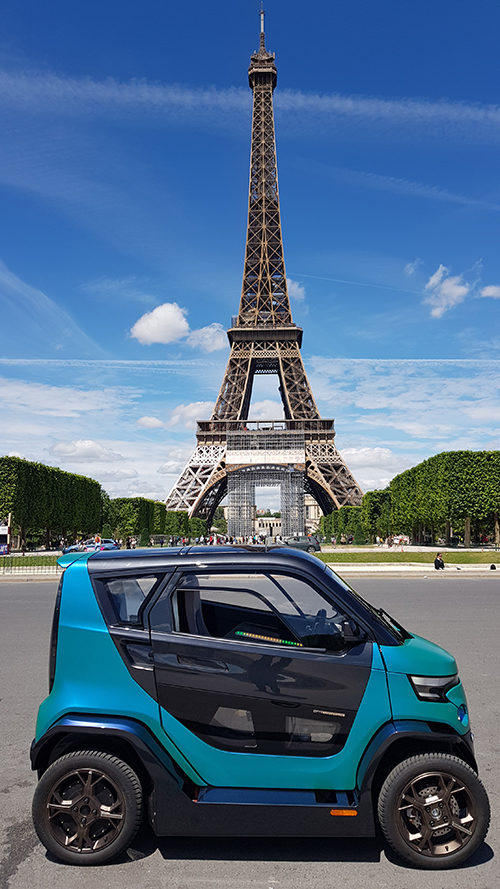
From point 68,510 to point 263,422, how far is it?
72.7ft

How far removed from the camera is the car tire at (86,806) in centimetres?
290

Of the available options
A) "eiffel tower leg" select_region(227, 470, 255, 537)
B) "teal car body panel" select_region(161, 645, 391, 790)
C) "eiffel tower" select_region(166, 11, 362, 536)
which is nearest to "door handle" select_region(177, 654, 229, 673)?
"teal car body panel" select_region(161, 645, 391, 790)

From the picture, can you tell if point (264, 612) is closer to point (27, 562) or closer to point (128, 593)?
point (128, 593)

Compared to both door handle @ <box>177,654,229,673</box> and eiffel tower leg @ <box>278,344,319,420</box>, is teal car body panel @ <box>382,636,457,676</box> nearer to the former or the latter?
door handle @ <box>177,654,229,673</box>

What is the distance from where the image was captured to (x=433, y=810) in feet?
9.47

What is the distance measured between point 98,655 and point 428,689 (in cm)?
163

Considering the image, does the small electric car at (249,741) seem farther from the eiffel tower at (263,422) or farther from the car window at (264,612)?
the eiffel tower at (263,422)

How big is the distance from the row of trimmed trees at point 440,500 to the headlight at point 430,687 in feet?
129

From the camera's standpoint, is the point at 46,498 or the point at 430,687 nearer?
the point at 430,687

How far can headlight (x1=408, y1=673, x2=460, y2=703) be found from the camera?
9.77 ft

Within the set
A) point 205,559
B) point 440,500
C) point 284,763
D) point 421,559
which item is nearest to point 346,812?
point 284,763

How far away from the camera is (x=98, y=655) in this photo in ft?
9.96

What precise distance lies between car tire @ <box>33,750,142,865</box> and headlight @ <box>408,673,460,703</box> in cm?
142

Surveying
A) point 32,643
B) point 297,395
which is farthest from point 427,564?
point 297,395
